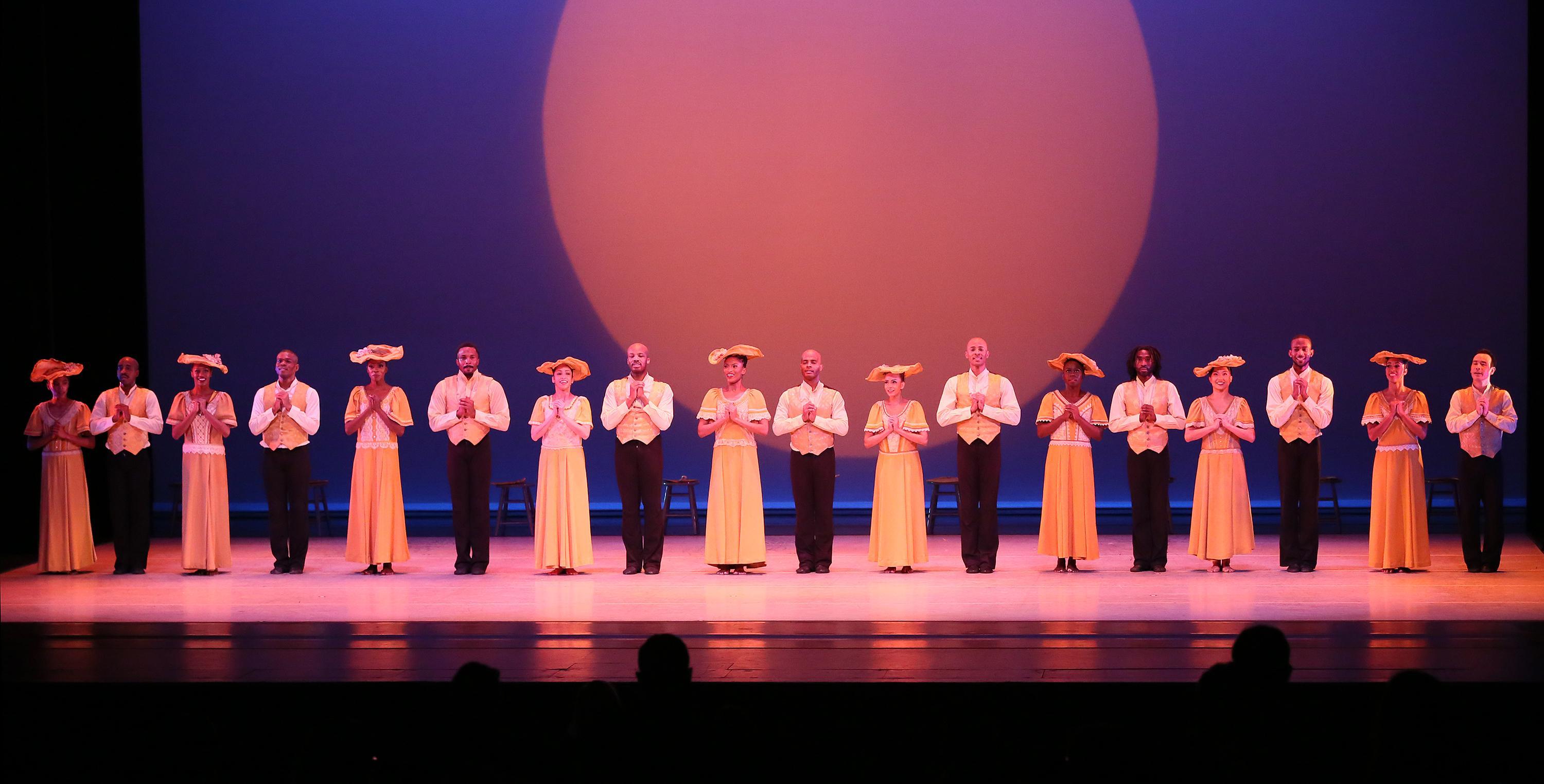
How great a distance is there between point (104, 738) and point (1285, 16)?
31.3ft

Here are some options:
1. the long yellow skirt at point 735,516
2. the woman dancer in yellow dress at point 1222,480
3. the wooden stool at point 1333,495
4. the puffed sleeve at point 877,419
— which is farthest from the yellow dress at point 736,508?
the wooden stool at point 1333,495

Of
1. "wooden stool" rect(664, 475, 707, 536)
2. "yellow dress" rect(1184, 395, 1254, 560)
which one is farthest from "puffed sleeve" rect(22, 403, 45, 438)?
"yellow dress" rect(1184, 395, 1254, 560)

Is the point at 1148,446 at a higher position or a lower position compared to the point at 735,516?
higher

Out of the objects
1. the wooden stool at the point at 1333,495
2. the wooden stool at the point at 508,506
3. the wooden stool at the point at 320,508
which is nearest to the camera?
the wooden stool at the point at 1333,495

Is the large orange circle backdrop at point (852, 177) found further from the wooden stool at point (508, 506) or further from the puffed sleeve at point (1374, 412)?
the puffed sleeve at point (1374, 412)

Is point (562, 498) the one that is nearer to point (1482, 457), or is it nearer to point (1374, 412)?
point (1374, 412)

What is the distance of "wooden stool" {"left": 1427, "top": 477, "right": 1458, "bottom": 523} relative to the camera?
368 inches

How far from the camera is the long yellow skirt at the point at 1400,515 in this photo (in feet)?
24.5

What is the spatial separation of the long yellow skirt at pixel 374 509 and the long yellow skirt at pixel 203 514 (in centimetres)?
84

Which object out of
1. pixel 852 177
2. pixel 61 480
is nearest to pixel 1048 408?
pixel 852 177

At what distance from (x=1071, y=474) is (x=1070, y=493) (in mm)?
120

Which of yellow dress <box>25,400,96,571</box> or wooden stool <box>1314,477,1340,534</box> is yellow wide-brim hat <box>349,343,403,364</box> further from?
wooden stool <box>1314,477,1340,534</box>

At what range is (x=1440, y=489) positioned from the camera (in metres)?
9.90

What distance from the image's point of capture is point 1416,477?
755 cm
